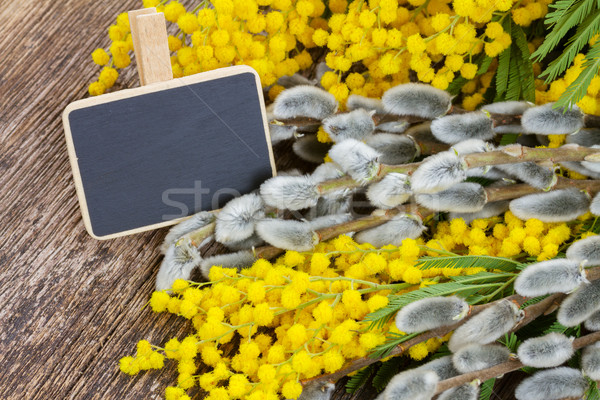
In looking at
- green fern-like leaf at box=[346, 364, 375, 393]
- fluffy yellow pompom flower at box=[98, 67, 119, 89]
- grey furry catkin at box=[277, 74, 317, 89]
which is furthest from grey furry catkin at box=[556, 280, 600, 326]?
fluffy yellow pompom flower at box=[98, 67, 119, 89]

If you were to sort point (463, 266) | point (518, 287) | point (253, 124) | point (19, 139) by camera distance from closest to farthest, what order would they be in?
point (518, 287), point (463, 266), point (253, 124), point (19, 139)

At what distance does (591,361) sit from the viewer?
91 cm

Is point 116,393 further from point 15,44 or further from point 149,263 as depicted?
point 15,44

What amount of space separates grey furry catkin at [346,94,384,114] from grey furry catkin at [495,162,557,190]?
27 cm

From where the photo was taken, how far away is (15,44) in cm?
133

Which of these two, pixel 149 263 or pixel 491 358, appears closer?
pixel 491 358

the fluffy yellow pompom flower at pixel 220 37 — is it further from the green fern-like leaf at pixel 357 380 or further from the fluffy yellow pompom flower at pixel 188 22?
the green fern-like leaf at pixel 357 380

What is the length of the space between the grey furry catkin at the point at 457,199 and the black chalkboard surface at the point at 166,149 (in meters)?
0.32

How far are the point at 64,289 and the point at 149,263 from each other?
0.17 m

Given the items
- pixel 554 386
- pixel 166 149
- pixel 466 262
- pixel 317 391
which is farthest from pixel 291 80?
pixel 554 386

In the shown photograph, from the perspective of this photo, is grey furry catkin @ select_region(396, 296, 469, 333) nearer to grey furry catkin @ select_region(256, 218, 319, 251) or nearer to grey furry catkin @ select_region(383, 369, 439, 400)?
grey furry catkin @ select_region(383, 369, 439, 400)

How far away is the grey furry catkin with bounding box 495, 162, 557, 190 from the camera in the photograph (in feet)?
3.32

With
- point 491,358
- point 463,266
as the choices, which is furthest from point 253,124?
point 491,358

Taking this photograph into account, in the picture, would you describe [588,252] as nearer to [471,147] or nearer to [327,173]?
[471,147]
